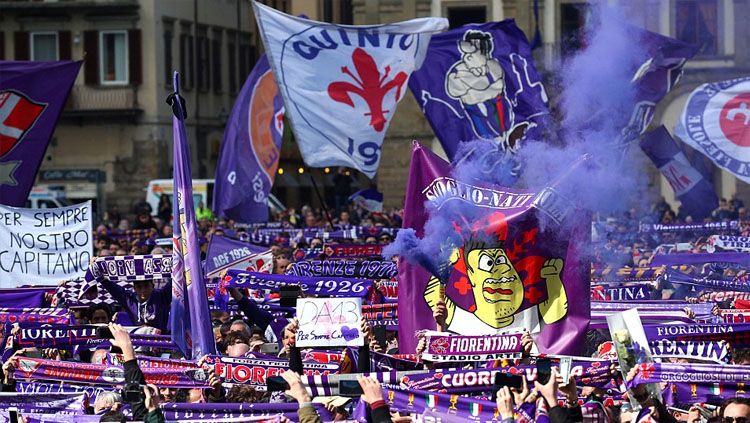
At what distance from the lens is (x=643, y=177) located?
4522cm

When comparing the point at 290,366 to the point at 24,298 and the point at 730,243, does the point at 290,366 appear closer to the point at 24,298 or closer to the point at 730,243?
the point at 24,298

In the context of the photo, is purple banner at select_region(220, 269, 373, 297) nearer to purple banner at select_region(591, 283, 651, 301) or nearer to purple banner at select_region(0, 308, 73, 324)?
purple banner at select_region(0, 308, 73, 324)

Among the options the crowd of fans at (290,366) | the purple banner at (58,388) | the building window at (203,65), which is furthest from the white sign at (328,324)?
the building window at (203,65)

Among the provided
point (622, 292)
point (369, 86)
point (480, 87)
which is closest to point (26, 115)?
point (369, 86)

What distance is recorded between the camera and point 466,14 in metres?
49.6

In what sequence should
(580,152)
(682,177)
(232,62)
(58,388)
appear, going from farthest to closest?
1. (232,62)
2. (682,177)
3. (580,152)
4. (58,388)

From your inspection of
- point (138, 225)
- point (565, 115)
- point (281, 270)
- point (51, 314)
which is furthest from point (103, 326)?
point (138, 225)

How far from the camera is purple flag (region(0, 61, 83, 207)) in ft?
68.8

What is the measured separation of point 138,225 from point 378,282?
1212cm

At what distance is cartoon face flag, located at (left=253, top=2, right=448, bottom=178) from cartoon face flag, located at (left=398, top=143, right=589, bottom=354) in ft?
30.7

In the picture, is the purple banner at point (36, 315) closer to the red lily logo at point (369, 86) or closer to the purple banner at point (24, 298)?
the purple banner at point (24, 298)

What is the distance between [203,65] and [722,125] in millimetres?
31501

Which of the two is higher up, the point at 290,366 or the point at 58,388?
the point at 290,366

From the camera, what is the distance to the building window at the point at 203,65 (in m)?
54.8
